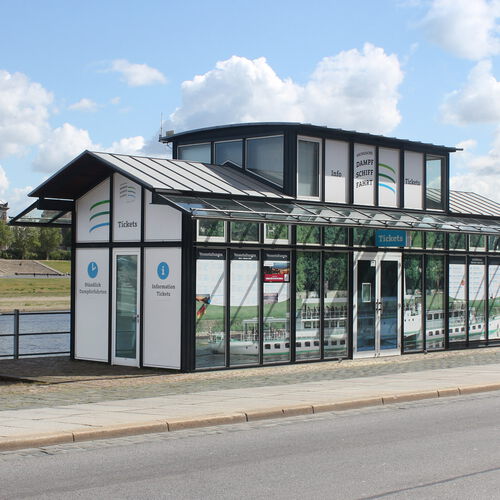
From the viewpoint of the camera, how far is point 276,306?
1902cm

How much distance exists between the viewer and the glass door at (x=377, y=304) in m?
20.9

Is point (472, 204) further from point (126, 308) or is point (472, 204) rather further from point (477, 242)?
point (126, 308)

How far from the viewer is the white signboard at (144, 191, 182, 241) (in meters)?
17.8

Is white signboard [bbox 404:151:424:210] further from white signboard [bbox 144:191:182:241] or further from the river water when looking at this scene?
the river water

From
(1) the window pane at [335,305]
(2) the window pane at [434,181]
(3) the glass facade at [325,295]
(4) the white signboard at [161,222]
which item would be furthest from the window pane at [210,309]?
(2) the window pane at [434,181]

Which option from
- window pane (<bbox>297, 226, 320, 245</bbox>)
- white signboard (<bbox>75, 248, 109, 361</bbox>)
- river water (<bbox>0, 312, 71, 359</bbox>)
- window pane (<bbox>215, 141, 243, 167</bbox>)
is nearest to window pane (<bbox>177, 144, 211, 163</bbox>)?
window pane (<bbox>215, 141, 243, 167</bbox>)

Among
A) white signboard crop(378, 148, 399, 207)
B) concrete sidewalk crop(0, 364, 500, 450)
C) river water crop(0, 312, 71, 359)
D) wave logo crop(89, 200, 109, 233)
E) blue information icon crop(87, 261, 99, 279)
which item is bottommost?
river water crop(0, 312, 71, 359)

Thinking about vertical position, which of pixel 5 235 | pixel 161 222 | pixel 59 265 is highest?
pixel 5 235

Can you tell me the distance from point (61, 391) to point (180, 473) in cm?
704

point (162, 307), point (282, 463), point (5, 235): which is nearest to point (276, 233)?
point (162, 307)

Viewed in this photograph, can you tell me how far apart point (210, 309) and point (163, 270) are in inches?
48.5

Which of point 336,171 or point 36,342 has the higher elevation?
point 336,171

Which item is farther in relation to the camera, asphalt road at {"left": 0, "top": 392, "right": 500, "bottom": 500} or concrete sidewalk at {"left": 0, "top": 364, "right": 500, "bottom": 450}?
concrete sidewalk at {"left": 0, "top": 364, "right": 500, "bottom": 450}

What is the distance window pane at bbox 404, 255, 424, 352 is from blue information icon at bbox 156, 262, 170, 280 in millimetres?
6732
